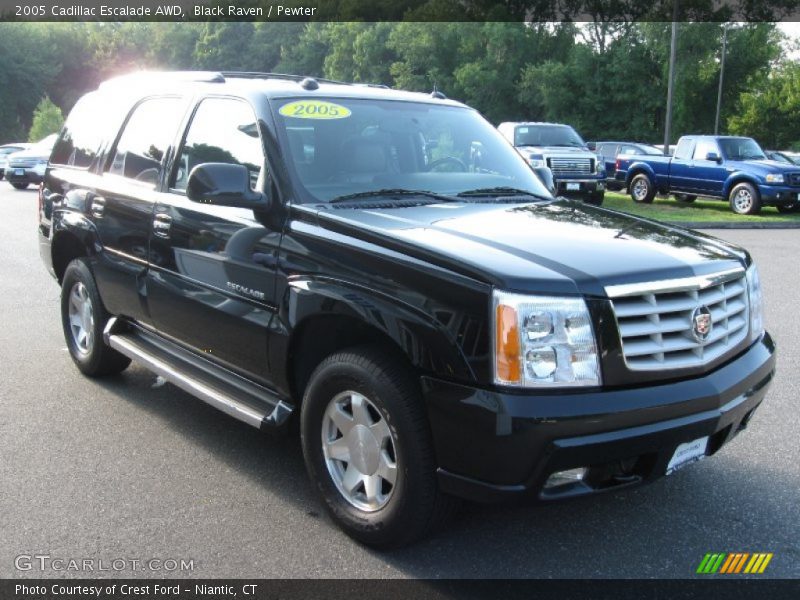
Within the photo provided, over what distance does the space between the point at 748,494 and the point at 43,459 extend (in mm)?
3529

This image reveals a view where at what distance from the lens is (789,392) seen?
17.7 ft

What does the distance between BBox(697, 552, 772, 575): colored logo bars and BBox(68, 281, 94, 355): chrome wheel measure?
4.00 m

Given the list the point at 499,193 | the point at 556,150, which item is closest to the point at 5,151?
the point at 556,150

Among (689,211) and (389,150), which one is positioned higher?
(389,150)

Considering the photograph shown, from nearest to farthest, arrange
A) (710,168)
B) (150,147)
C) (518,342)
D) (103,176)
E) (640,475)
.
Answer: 1. (518,342)
2. (640,475)
3. (150,147)
4. (103,176)
5. (710,168)

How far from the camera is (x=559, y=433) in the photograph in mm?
2846

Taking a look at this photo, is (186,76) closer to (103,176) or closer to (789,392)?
(103,176)

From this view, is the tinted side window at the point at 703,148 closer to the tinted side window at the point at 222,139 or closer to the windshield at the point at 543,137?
the windshield at the point at 543,137

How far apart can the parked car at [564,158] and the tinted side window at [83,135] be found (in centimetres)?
1363

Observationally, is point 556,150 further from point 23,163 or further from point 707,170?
point 23,163

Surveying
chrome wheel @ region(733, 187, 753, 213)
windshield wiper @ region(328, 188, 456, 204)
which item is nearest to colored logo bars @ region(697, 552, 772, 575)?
windshield wiper @ region(328, 188, 456, 204)

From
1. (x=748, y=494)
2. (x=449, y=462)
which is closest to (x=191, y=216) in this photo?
(x=449, y=462)

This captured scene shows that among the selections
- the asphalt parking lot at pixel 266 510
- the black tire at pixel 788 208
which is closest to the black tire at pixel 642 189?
the black tire at pixel 788 208

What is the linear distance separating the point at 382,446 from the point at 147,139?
2686 millimetres
